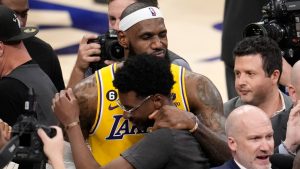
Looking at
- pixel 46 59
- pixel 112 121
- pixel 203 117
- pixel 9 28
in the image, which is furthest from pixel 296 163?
pixel 46 59

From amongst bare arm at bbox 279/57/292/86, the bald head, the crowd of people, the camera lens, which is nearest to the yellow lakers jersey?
the crowd of people

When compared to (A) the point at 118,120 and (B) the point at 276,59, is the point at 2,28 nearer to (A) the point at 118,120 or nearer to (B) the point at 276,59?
(A) the point at 118,120

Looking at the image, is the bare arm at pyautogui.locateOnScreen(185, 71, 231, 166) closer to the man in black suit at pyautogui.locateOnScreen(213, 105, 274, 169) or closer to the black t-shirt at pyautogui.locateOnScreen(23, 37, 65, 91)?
the man in black suit at pyautogui.locateOnScreen(213, 105, 274, 169)

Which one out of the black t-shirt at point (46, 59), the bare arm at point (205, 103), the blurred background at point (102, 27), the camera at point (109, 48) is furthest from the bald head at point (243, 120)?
the blurred background at point (102, 27)

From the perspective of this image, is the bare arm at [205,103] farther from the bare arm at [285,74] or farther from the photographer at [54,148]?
the bare arm at [285,74]

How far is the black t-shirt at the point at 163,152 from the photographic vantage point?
4305 millimetres

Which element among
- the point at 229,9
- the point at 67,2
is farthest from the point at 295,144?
the point at 67,2

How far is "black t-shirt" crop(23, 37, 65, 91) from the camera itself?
625 centimetres

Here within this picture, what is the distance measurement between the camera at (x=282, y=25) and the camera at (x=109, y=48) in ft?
2.81

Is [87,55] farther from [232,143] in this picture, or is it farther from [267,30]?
[232,143]

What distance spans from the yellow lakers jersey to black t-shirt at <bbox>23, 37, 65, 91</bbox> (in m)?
1.41

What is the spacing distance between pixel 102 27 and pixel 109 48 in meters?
4.11


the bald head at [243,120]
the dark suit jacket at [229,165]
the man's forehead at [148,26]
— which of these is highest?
the man's forehead at [148,26]

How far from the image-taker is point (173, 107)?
4.49 m
